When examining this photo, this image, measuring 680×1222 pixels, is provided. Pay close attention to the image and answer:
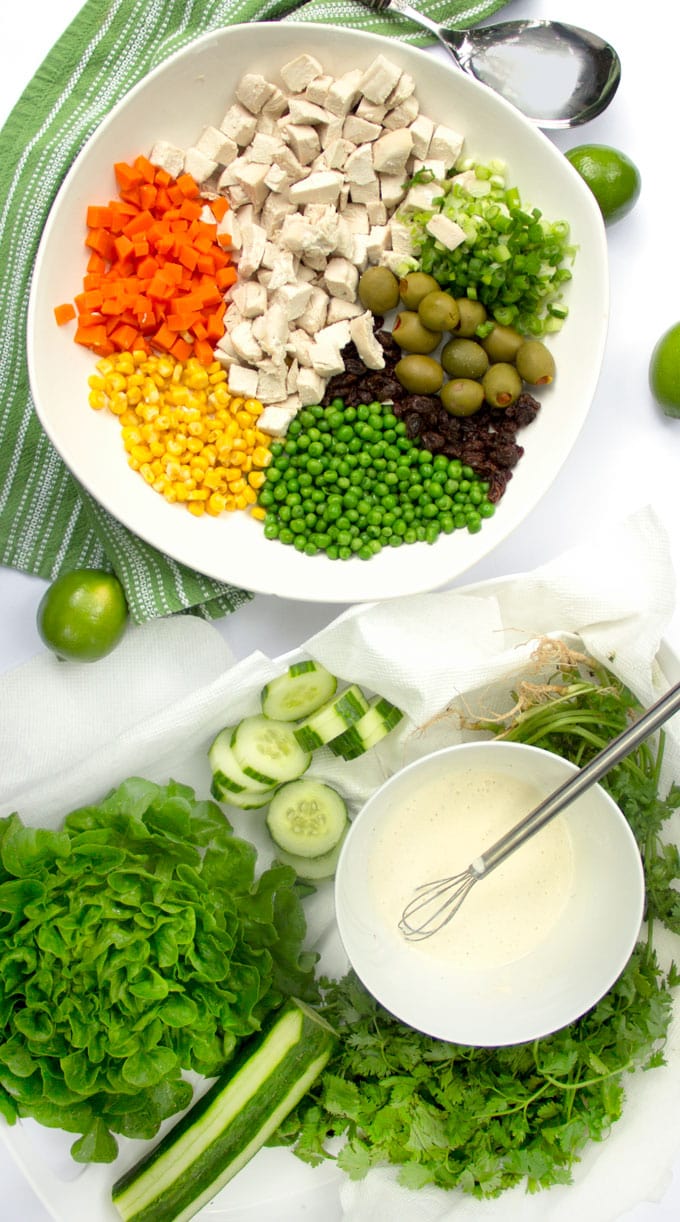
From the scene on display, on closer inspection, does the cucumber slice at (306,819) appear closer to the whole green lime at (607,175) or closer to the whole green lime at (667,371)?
the whole green lime at (667,371)

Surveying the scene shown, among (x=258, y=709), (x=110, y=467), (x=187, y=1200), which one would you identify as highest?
(x=110, y=467)

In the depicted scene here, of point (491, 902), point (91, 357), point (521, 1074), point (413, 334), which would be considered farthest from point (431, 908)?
point (91, 357)

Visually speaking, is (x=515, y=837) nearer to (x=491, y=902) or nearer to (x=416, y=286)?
(x=491, y=902)

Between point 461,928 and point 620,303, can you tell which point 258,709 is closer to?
point 461,928

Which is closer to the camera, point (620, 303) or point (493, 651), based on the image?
point (493, 651)

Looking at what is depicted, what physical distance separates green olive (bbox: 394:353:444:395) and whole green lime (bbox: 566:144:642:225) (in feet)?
1.53

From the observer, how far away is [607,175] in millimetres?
1876

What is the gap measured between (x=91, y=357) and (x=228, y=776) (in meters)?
0.86

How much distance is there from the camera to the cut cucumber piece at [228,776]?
186 centimetres

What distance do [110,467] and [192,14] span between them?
35.9 inches

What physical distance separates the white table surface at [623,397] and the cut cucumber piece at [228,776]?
8.8 inches

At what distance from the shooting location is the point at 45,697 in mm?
1942

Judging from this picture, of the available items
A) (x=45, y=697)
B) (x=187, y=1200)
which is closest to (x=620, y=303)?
(x=45, y=697)

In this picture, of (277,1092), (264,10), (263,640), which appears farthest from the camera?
(263,640)
